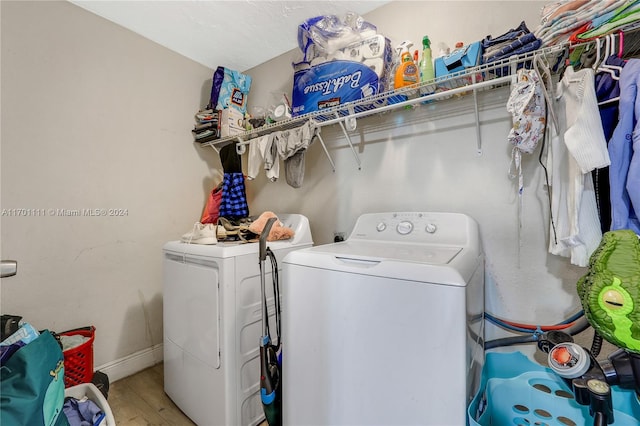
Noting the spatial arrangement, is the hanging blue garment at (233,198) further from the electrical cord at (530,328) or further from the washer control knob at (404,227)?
the electrical cord at (530,328)

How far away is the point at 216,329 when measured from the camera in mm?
1378

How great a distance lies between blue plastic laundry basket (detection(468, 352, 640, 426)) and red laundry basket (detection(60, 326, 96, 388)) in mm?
2011

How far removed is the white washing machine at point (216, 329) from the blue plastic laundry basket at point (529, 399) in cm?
107

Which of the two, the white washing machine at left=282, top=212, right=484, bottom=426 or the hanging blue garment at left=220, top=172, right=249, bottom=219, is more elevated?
the hanging blue garment at left=220, top=172, right=249, bottom=219

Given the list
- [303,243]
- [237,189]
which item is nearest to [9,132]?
[237,189]

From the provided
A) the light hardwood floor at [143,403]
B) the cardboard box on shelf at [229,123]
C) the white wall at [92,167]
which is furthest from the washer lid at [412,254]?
the white wall at [92,167]

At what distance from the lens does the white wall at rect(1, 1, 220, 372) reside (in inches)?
63.2

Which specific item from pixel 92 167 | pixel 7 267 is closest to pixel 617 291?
pixel 7 267

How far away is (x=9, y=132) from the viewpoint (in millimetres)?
1565

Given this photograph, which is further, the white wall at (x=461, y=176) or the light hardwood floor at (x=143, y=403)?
the light hardwood floor at (x=143, y=403)

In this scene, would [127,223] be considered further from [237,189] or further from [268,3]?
[268,3]

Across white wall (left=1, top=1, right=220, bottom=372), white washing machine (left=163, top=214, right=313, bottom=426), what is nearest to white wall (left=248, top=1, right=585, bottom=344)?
white washing machine (left=163, top=214, right=313, bottom=426)

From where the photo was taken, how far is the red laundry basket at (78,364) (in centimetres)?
154

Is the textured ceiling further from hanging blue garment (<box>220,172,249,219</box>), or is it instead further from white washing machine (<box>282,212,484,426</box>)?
white washing machine (<box>282,212,484,426</box>)
